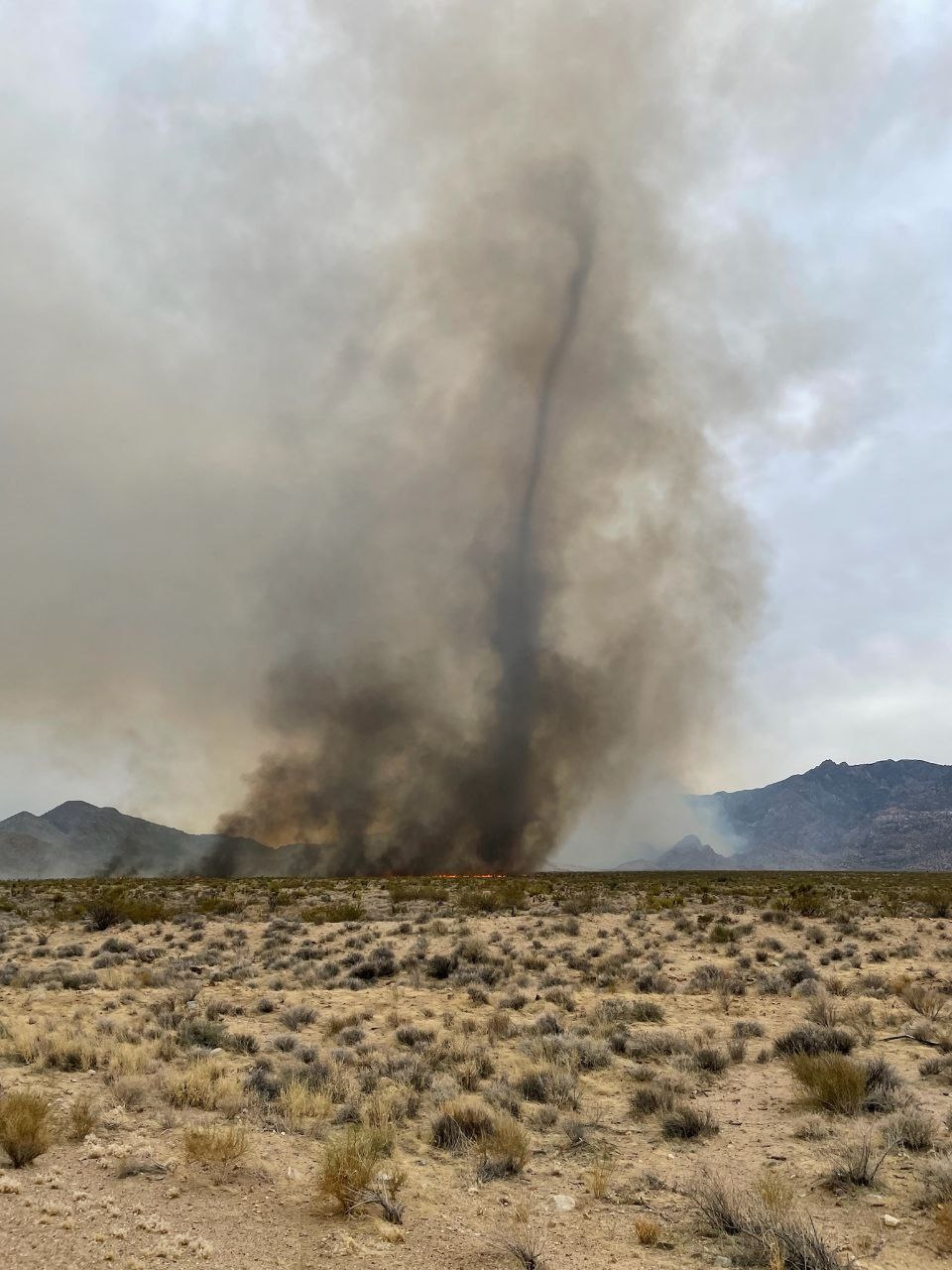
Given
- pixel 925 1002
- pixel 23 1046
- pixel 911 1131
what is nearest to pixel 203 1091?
pixel 23 1046

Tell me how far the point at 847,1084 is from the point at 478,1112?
4735mm

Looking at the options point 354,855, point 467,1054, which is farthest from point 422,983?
point 354,855

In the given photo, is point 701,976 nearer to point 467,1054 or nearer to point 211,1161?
→ point 467,1054

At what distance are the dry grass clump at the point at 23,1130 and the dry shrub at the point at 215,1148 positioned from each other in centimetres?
142

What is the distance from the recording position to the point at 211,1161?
24.0 feet

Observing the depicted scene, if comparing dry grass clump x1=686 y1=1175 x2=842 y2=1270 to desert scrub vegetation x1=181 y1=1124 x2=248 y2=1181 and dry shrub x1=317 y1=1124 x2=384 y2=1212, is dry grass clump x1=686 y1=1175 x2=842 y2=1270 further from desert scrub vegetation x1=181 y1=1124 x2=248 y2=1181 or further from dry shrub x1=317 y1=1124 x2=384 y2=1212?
desert scrub vegetation x1=181 y1=1124 x2=248 y2=1181

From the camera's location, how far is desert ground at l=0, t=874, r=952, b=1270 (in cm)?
605

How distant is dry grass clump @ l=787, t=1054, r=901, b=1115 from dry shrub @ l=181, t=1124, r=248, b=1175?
22.8 feet

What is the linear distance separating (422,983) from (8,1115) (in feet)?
36.3

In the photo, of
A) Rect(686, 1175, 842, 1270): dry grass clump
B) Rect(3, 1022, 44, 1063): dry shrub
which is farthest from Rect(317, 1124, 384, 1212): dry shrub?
Rect(3, 1022, 44, 1063): dry shrub

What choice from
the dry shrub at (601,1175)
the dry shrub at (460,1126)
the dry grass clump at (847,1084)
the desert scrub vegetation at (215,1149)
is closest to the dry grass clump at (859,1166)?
the dry grass clump at (847,1084)

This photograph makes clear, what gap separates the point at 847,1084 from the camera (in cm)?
909

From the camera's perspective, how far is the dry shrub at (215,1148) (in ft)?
24.1

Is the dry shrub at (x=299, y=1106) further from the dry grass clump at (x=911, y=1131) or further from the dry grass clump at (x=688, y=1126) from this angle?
the dry grass clump at (x=911, y=1131)
